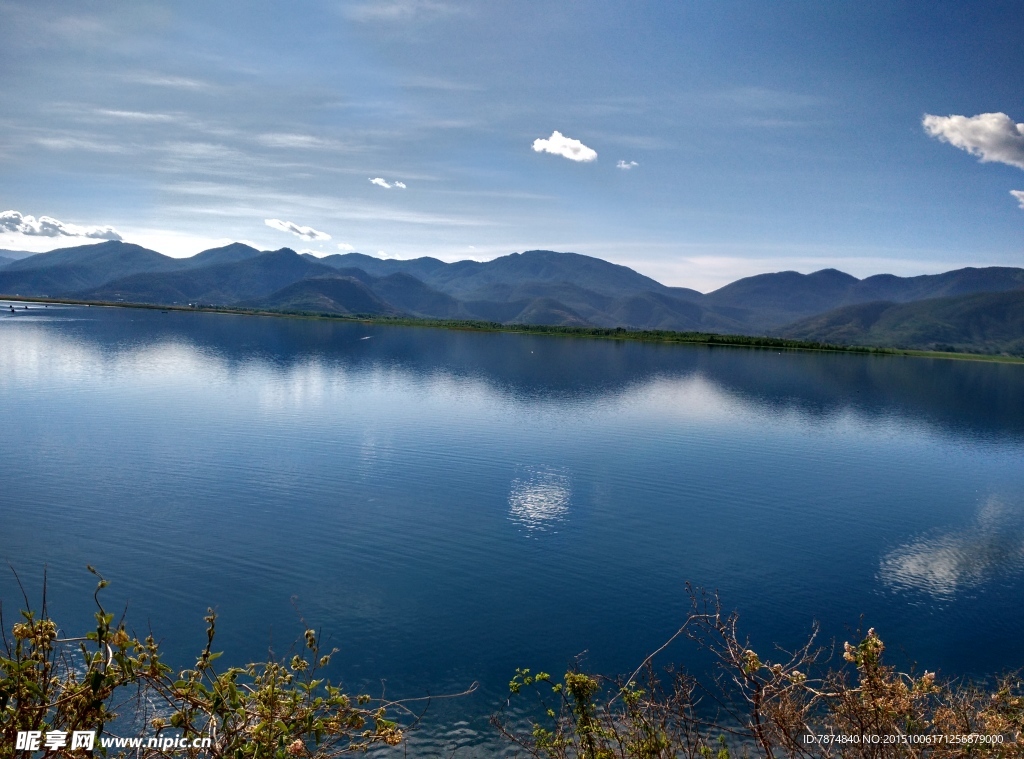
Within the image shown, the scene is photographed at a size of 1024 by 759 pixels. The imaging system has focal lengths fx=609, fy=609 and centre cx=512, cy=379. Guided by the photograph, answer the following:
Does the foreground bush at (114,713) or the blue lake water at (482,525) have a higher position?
the foreground bush at (114,713)

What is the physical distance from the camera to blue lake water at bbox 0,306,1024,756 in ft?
74.3

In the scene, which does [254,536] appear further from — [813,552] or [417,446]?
[813,552]

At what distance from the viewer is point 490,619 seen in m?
23.5

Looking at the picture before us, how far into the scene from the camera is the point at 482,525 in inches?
1282

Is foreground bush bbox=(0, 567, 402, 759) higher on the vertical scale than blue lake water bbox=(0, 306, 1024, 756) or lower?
higher

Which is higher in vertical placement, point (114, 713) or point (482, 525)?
point (114, 713)

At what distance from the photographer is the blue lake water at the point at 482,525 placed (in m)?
22.7

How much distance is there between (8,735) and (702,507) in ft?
121

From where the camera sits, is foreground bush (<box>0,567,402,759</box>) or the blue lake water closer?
foreground bush (<box>0,567,402,759</box>)

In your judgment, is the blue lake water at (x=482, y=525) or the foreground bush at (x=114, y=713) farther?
the blue lake water at (x=482, y=525)

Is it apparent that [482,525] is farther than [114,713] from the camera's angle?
Yes

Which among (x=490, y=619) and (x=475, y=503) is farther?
(x=475, y=503)

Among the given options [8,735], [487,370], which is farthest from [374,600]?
[487,370]

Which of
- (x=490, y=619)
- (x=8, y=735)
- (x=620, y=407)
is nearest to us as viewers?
(x=8, y=735)
